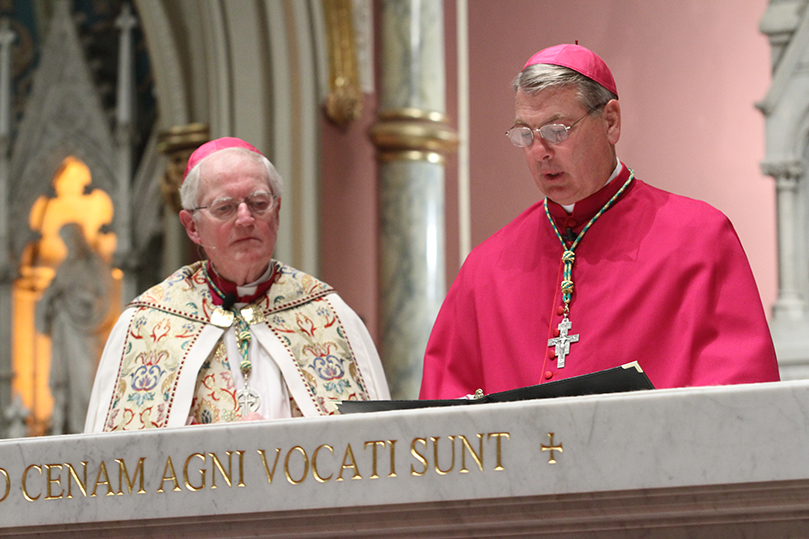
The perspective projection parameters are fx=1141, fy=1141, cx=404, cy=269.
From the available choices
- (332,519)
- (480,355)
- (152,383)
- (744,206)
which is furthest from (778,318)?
(332,519)

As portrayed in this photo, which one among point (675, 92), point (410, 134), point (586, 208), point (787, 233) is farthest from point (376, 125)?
point (586, 208)

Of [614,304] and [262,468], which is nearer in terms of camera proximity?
[262,468]

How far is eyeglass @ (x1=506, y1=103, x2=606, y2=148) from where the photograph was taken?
285 centimetres

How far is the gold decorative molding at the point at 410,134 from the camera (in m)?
6.22

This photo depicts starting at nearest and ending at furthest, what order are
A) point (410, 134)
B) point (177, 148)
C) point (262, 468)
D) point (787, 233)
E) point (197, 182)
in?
point (262, 468)
point (197, 182)
point (787, 233)
point (410, 134)
point (177, 148)

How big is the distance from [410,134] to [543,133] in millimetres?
3393

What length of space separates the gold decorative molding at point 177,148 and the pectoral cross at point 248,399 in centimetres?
310

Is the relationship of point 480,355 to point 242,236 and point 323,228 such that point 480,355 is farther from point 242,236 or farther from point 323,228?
point 323,228

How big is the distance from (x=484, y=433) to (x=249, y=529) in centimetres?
58

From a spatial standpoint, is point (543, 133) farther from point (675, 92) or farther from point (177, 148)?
point (177, 148)

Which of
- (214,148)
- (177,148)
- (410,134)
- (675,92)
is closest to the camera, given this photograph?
(214,148)

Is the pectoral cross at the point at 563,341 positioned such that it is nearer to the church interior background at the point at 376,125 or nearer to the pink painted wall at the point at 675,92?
the church interior background at the point at 376,125

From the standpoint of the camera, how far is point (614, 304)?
9.58 ft

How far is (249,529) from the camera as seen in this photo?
2502 mm
